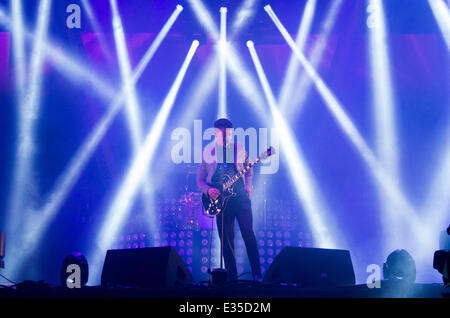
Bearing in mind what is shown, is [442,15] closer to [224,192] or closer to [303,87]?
[303,87]

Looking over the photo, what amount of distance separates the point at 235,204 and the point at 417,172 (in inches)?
131

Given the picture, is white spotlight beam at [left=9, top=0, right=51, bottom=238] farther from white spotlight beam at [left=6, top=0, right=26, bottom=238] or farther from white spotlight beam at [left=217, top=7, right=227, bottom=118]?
white spotlight beam at [left=217, top=7, right=227, bottom=118]

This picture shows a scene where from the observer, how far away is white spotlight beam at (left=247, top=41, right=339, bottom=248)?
6.86m

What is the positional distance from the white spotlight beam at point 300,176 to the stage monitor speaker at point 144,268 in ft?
12.5

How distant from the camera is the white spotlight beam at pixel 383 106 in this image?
6809 millimetres

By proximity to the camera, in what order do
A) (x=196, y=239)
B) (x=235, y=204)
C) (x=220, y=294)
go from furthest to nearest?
(x=196, y=239), (x=235, y=204), (x=220, y=294)

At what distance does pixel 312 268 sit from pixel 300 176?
375 centimetres

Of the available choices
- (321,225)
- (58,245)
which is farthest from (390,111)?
(58,245)

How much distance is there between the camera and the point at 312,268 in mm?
3361

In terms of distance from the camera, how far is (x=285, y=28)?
6.96 m

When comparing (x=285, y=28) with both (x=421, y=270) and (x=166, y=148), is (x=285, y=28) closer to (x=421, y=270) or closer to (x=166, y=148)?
(x=166, y=148)

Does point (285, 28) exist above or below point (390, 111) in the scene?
above

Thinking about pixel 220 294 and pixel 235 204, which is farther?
pixel 235 204
